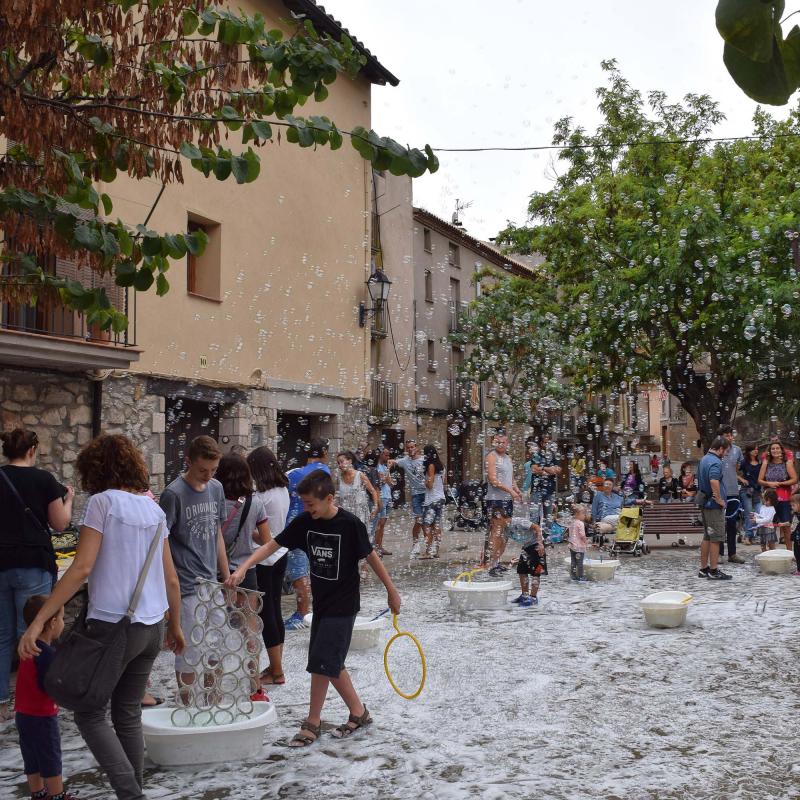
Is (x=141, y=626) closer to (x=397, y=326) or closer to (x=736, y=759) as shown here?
(x=736, y=759)

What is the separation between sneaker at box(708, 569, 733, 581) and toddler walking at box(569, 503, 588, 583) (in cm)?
144

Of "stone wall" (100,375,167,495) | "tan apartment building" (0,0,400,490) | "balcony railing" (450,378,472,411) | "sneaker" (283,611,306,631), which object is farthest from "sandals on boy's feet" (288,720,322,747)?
"balcony railing" (450,378,472,411)

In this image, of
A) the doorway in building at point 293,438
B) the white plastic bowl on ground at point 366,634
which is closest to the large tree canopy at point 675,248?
the doorway in building at point 293,438

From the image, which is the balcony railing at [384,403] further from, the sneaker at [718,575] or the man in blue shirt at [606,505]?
the sneaker at [718,575]

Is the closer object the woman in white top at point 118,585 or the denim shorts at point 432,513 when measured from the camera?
the woman in white top at point 118,585

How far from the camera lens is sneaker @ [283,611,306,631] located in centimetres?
802

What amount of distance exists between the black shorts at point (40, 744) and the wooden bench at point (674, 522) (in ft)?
40.7

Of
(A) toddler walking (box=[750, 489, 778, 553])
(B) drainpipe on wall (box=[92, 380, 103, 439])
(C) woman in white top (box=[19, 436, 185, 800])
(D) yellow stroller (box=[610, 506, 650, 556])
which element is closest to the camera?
(C) woman in white top (box=[19, 436, 185, 800])

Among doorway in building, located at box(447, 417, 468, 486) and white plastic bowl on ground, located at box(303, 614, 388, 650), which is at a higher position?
doorway in building, located at box(447, 417, 468, 486)

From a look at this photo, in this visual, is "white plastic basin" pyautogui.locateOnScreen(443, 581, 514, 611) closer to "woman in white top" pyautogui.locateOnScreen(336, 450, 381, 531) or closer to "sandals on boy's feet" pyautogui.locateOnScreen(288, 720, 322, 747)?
"woman in white top" pyautogui.locateOnScreen(336, 450, 381, 531)

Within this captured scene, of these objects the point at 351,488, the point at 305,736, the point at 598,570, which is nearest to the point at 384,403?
the point at 351,488

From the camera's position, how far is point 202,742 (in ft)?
14.7

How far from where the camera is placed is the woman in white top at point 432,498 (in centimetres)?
1308

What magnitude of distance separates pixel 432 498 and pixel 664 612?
18.7ft
